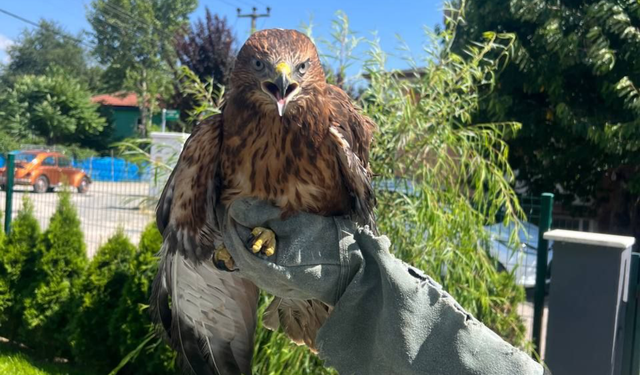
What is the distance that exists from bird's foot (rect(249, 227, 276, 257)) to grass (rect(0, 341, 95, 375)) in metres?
3.97

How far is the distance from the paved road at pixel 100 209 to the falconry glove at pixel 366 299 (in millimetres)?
3757

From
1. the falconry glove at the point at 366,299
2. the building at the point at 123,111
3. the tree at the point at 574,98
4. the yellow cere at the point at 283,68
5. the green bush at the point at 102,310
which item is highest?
the building at the point at 123,111

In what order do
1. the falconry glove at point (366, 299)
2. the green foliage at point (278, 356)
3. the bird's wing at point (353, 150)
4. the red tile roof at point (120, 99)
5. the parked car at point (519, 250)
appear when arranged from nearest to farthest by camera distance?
the falconry glove at point (366, 299) → the bird's wing at point (353, 150) → the green foliage at point (278, 356) → the parked car at point (519, 250) → the red tile roof at point (120, 99)

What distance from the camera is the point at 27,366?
507 cm

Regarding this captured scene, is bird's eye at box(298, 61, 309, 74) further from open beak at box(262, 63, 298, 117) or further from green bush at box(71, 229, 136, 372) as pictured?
green bush at box(71, 229, 136, 372)

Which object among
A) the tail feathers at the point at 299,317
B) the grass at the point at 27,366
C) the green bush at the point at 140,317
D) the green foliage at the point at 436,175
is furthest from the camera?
the grass at the point at 27,366

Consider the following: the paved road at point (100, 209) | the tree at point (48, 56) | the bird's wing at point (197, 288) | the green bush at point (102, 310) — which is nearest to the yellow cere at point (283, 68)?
the bird's wing at point (197, 288)

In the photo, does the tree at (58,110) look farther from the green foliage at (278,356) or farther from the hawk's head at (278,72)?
the hawk's head at (278,72)

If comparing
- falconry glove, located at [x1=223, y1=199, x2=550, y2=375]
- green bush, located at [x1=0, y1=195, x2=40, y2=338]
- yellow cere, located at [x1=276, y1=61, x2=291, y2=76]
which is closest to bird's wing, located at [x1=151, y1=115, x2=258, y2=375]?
falconry glove, located at [x1=223, y1=199, x2=550, y2=375]

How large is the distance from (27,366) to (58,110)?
27955 millimetres

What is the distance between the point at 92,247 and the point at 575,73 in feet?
25.7

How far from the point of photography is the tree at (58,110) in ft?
87.1

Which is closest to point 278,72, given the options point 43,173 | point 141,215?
point 141,215

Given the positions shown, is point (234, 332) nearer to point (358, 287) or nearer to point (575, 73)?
point (358, 287)
